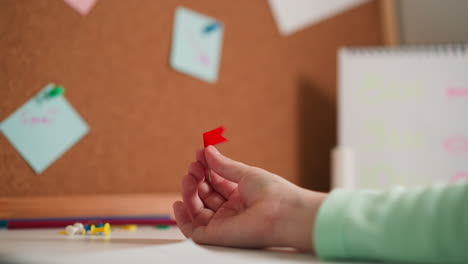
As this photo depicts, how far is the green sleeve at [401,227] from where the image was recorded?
12.2 inches

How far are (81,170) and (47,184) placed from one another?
0.20 ft

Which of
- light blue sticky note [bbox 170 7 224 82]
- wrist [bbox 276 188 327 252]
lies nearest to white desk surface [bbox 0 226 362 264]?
wrist [bbox 276 188 327 252]

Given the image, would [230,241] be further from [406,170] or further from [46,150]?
[406,170]

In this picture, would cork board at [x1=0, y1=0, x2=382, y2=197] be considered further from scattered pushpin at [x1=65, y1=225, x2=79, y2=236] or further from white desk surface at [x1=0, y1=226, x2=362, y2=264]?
white desk surface at [x1=0, y1=226, x2=362, y2=264]

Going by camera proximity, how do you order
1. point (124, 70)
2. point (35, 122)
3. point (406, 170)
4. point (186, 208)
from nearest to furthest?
point (186, 208) < point (35, 122) < point (124, 70) < point (406, 170)

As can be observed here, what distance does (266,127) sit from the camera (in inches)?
41.0

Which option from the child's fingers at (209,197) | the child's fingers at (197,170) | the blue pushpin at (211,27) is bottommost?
the child's fingers at (209,197)

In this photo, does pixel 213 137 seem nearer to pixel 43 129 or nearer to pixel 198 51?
pixel 43 129

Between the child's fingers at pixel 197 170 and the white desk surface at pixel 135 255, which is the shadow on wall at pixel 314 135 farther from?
the white desk surface at pixel 135 255

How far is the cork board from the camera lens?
691 millimetres


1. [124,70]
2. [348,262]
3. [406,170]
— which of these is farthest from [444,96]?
[348,262]

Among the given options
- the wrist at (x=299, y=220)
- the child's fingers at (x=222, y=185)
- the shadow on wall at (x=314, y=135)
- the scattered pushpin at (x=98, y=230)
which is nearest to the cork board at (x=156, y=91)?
the shadow on wall at (x=314, y=135)

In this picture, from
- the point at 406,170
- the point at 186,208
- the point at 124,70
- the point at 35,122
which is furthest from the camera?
the point at 406,170

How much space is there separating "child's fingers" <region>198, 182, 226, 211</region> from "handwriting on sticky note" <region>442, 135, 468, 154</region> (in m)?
0.75
